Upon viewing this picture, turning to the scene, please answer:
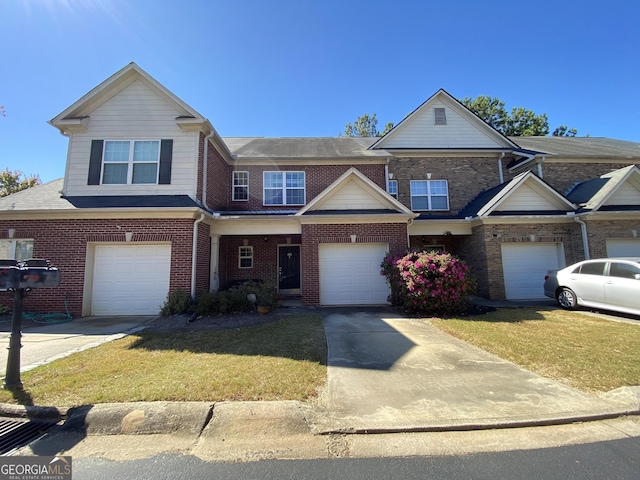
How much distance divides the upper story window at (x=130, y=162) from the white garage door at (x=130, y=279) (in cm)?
251

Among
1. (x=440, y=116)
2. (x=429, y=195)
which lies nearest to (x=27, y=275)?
(x=429, y=195)

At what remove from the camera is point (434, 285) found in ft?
28.7

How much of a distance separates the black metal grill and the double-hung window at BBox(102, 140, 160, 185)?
8403mm

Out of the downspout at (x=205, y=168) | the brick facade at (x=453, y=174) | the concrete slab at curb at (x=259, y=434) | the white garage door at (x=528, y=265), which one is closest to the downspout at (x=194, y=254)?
the downspout at (x=205, y=168)

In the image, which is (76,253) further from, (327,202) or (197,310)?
(327,202)

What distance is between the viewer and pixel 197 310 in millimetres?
8672

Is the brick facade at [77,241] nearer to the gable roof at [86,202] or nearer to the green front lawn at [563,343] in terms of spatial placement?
the gable roof at [86,202]

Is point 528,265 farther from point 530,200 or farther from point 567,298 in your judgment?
point 530,200

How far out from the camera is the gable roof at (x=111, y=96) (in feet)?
33.7

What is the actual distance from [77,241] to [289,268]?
8.06m

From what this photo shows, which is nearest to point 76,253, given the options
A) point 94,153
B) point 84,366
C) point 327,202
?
point 94,153

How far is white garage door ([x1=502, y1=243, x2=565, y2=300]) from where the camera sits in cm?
1137

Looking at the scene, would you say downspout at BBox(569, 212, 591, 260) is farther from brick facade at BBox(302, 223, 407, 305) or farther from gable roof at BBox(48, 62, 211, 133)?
gable roof at BBox(48, 62, 211, 133)

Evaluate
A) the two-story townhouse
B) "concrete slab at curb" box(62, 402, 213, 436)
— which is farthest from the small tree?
"concrete slab at curb" box(62, 402, 213, 436)
